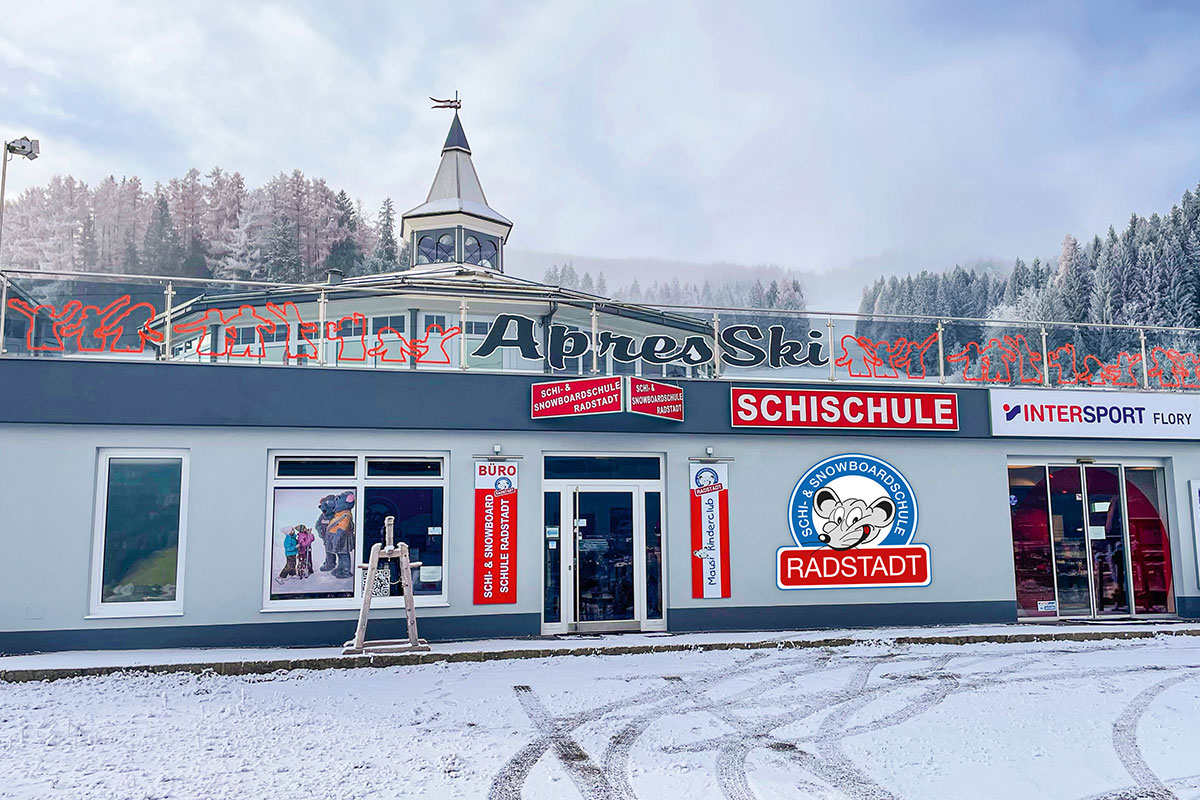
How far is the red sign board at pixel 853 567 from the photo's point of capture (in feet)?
39.4

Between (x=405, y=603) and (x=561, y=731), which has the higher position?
(x=405, y=603)

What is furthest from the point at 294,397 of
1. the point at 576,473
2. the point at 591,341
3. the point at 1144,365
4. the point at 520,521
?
the point at 1144,365

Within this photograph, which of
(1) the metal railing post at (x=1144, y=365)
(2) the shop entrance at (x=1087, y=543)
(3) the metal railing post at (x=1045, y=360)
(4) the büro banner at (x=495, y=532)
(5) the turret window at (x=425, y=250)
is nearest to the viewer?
(4) the büro banner at (x=495, y=532)

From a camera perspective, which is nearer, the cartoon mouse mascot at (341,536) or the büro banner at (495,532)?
the cartoon mouse mascot at (341,536)

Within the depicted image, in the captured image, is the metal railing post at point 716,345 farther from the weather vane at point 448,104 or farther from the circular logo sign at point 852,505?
the weather vane at point 448,104

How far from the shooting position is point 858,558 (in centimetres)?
1224

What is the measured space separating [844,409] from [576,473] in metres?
3.85

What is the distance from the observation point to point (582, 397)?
1132 cm

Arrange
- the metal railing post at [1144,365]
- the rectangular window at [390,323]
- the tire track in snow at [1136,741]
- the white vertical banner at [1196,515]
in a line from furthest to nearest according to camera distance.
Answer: the rectangular window at [390,323] → the metal railing post at [1144,365] → the white vertical banner at [1196,515] → the tire track in snow at [1136,741]

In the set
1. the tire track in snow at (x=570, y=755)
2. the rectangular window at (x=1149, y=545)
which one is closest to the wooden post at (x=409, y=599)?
the tire track in snow at (x=570, y=755)

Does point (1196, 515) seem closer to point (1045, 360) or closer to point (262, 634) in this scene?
point (1045, 360)

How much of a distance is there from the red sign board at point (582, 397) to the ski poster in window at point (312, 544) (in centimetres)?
276

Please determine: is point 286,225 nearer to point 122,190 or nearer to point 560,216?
point 122,190

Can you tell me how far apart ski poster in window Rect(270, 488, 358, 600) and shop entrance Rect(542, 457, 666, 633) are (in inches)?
97.5
